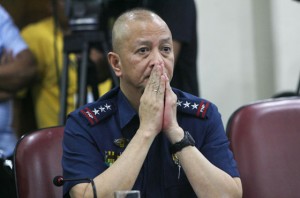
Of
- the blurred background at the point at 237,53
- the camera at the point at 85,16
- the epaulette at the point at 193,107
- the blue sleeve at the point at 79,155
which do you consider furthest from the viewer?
the blurred background at the point at 237,53

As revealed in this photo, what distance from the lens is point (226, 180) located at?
7.34ft

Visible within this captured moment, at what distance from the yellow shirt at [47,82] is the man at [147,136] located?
144cm

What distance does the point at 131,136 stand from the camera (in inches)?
92.5

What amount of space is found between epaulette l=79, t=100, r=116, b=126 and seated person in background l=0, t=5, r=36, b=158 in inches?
48.7

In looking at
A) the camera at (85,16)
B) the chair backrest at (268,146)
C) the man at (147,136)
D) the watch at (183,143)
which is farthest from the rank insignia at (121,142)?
the camera at (85,16)

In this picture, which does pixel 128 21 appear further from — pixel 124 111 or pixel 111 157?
pixel 111 157

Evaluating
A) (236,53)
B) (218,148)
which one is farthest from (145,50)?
(236,53)

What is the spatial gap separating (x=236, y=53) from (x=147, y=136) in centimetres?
263

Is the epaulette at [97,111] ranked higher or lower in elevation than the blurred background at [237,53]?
higher

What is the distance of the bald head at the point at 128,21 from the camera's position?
2.34 metres

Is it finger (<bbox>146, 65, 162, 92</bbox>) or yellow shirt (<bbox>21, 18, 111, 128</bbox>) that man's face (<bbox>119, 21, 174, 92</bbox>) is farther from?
yellow shirt (<bbox>21, 18, 111, 128</bbox>)

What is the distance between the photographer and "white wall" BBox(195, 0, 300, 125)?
4707 millimetres

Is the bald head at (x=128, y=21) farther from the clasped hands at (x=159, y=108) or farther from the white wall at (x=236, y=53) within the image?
the white wall at (x=236, y=53)

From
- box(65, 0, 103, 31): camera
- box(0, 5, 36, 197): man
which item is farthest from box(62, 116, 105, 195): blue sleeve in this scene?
box(0, 5, 36, 197): man
